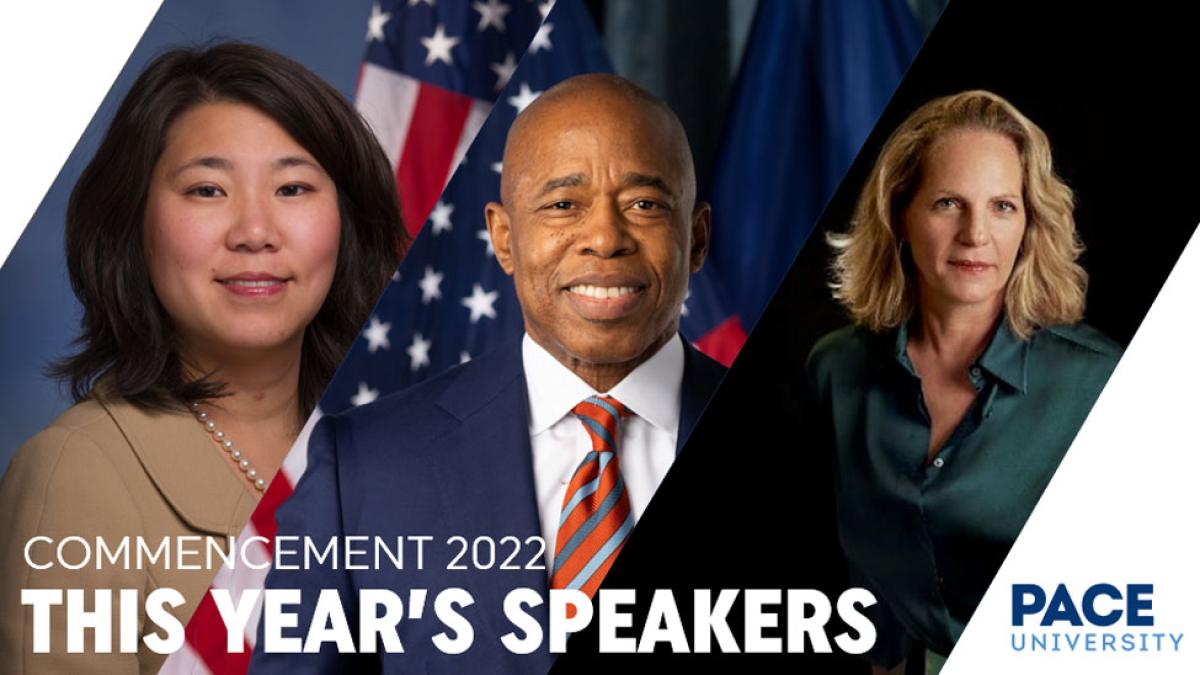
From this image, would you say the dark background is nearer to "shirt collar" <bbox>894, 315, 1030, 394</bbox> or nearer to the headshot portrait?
"shirt collar" <bbox>894, 315, 1030, 394</bbox>

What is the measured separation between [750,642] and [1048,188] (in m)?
1.18

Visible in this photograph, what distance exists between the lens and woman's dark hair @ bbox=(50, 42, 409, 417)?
12.4 feet

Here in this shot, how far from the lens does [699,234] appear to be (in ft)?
12.1

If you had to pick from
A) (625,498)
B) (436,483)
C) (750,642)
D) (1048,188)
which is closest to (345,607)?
(436,483)

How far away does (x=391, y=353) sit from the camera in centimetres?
377

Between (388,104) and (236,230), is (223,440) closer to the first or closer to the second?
(236,230)

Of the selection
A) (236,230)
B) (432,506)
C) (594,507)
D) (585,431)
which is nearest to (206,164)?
(236,230)

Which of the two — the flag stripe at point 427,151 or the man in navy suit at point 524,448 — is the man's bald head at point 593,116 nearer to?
the man in navy suit at point 524,448

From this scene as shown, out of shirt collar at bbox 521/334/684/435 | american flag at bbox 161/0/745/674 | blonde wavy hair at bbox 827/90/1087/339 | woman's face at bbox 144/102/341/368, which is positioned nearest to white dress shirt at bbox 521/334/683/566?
shirt collar at bbox 521/334/684/435

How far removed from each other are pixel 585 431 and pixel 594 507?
0.16 meters

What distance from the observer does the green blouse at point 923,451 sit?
12.3 feet

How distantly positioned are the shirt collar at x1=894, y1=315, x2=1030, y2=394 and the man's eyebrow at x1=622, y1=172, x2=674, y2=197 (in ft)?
2.02

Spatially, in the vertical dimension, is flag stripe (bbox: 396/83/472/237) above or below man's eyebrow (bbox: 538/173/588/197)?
above

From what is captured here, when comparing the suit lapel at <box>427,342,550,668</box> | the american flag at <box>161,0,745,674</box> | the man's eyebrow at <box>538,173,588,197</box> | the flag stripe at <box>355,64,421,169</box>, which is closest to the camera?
the man's eyebrow at <box>538,173,588,197</box>
